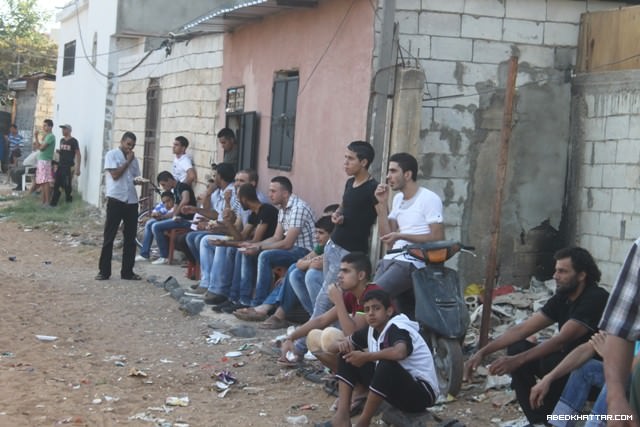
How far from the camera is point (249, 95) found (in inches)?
514

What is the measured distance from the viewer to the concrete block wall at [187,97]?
1441 centimetres

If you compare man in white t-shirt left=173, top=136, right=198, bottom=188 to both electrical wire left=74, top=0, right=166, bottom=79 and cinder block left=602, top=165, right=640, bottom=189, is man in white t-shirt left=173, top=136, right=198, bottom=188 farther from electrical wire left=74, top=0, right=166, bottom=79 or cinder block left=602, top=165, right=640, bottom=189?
cinder block left=602, top=165, right=640, bottom=189

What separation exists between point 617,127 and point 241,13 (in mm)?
5290

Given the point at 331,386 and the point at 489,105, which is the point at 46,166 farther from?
the point at 331,386

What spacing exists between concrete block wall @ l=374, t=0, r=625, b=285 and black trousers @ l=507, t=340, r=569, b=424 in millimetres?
3669

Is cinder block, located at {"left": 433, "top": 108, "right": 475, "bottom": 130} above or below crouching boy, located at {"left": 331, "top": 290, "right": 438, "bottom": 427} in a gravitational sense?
above

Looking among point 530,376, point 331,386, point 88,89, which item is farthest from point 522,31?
point 88,89

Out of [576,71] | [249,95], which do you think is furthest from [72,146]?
[576,71]

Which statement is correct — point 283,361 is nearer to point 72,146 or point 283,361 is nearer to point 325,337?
point 325,337

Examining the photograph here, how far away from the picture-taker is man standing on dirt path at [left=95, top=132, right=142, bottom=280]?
11.8 meters

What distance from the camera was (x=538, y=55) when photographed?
374 inches

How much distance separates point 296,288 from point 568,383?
3999 millimetres

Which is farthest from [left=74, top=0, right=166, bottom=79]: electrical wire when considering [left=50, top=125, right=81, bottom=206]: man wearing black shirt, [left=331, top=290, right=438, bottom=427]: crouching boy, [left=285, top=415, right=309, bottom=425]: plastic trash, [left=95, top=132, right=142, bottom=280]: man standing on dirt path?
[left=331, top=290, right=438, bottom=427]: crouching boy

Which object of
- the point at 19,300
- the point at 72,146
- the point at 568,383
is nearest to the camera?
the point at 568,383
